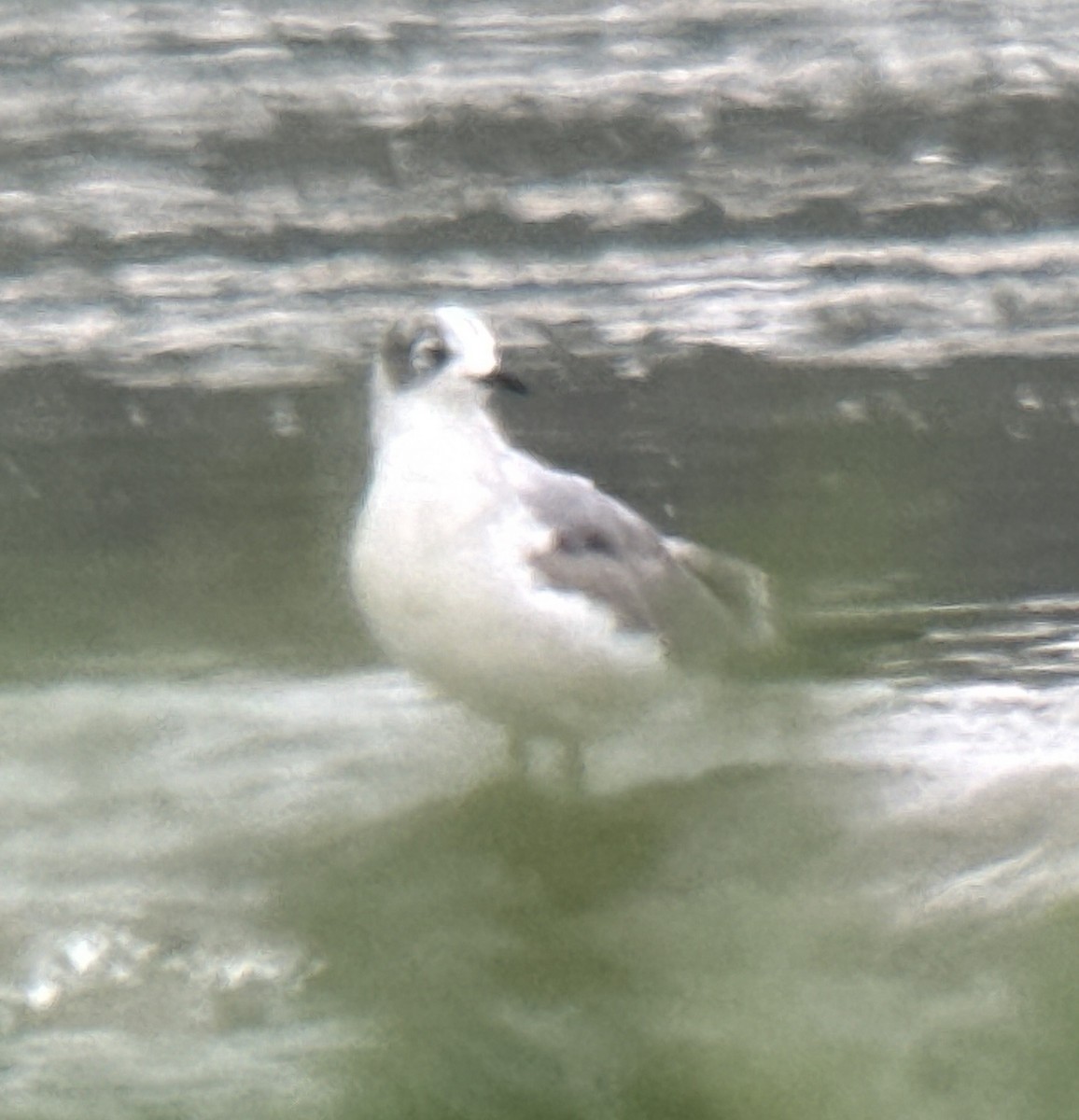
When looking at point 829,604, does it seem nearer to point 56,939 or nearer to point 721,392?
point 721,392

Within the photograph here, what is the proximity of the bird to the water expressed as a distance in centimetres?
6

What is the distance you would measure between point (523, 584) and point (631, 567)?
0.13m

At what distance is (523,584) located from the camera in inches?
88.0

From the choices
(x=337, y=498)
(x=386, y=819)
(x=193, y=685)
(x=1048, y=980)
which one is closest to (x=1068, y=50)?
(x=337, y=498)

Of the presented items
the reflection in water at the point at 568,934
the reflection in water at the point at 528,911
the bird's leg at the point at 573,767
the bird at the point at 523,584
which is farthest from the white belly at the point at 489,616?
the reflection in water at the point at 568,934

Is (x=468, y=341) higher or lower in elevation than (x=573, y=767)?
higher

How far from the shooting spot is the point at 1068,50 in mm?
2596

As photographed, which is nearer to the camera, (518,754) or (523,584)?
(518,754)

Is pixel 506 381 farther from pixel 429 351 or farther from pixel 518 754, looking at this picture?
pixel 518 754

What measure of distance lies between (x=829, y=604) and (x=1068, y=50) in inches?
36.2

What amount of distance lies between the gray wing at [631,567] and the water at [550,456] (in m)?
0.06

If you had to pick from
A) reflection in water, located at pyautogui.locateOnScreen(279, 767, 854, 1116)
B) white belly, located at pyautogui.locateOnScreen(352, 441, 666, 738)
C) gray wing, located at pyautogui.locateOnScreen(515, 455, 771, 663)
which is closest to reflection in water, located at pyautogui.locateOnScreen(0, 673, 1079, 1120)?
reflection in water, located at pyautogui.locateOnScreen(279, 767, 854, 1116)

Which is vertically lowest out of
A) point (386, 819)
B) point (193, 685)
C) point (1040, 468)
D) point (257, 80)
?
point (386, 819)

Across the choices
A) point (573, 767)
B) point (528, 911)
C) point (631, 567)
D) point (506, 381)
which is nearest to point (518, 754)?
point (573, 767)
